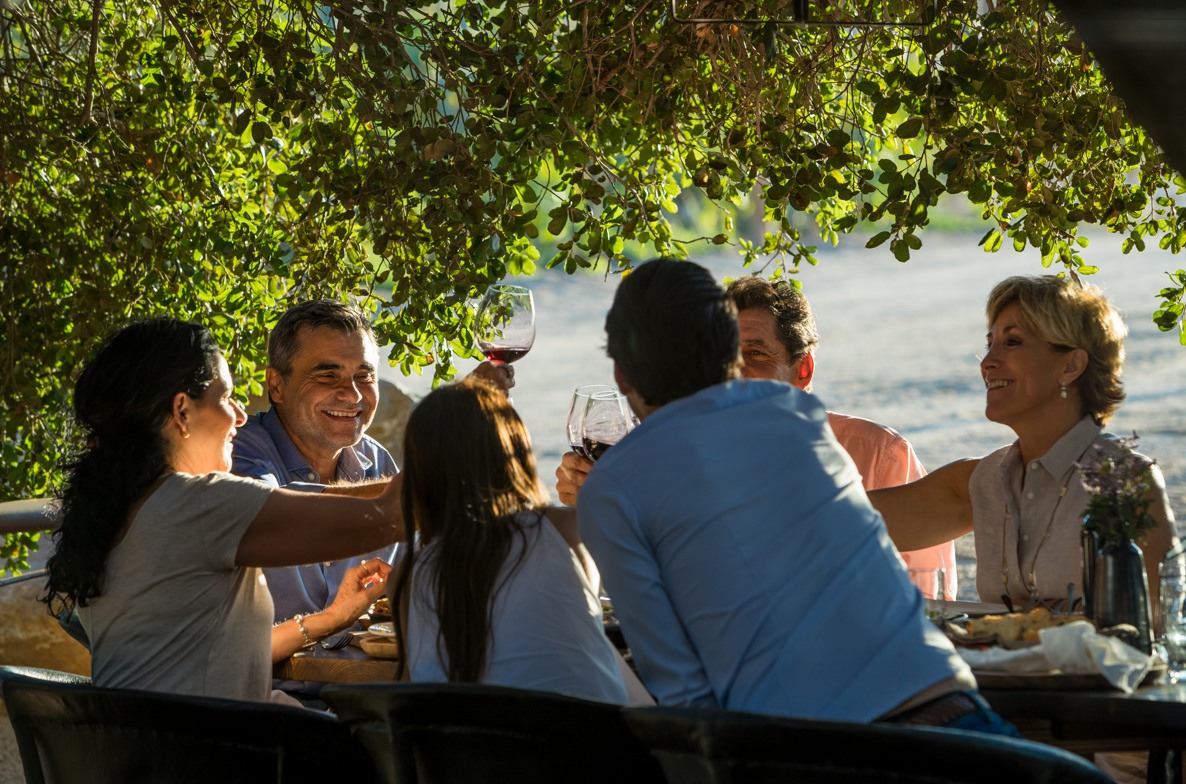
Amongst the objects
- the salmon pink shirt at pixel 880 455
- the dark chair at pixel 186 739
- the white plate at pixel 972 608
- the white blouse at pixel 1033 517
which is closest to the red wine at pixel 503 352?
the dark chair at pixel 186 739

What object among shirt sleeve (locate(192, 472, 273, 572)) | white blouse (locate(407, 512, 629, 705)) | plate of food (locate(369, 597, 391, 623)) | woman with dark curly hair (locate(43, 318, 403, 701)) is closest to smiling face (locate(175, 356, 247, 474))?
woman with dark curly hair (locate(43, 318, 403, 701))

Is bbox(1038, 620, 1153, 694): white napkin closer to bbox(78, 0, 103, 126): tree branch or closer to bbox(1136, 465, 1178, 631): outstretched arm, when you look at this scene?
bbox(1136, 465, 1178, 631): outstretched arm

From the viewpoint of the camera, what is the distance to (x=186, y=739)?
1.71 meters

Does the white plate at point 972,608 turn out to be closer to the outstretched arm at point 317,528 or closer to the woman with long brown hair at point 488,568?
the woman with long brown hair at point 488,568

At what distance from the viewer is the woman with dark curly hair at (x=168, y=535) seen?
2.07 metres

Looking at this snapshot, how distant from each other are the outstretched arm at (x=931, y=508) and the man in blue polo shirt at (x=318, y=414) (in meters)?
1.27

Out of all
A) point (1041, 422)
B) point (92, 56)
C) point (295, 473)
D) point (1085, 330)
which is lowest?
point (295, 473)

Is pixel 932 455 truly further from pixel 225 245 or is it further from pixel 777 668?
pixel 777 668

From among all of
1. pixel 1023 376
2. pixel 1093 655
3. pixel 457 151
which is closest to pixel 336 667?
pixel 457 151

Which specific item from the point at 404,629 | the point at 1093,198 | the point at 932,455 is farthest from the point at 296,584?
the point at 932,455

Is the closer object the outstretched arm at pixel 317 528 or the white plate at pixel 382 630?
the outstretched arm at pixel 317 528

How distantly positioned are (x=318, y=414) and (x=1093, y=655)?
2.08 meters

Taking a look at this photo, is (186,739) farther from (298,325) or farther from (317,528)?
(298,325)

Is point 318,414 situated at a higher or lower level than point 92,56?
lower
